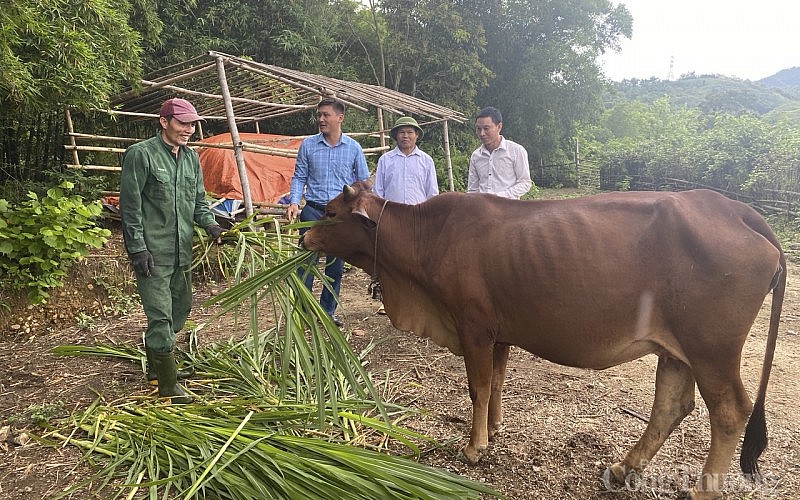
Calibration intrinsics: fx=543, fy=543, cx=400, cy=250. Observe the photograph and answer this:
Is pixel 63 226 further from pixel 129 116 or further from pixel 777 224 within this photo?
pixel 777 224

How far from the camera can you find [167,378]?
3.56 m

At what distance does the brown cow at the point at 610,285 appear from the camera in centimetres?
254

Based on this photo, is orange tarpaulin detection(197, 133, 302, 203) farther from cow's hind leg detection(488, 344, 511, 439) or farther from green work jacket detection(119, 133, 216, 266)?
cow's hind leg detection(488, 344, 511, 439)

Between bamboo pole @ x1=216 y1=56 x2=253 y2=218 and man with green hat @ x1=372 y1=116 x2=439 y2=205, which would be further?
bamboo pole @ x1=216 y1=56 x2=253 y2=218

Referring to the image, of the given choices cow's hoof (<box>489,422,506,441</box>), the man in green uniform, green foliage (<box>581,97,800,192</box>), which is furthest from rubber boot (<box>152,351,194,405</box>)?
green foliage (<box>581,97,800,192</box>)

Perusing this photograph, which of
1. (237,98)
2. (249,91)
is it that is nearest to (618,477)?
(237,98)

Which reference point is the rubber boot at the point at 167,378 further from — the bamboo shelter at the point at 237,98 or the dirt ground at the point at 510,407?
the bamboo shelter at the point at 237,98

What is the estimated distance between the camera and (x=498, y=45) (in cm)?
2258

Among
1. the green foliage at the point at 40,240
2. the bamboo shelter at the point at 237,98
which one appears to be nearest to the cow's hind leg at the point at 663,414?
the green foliage at the point at 40,240

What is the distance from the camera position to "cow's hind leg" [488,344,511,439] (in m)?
3.41

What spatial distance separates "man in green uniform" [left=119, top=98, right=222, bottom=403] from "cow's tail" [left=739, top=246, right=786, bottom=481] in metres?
3.25

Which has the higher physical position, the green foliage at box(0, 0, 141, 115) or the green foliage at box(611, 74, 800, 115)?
the green foliage at box(611, 74, 800, 115)

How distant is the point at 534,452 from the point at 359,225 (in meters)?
1.72

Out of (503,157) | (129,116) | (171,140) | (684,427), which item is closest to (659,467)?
(684,427)
